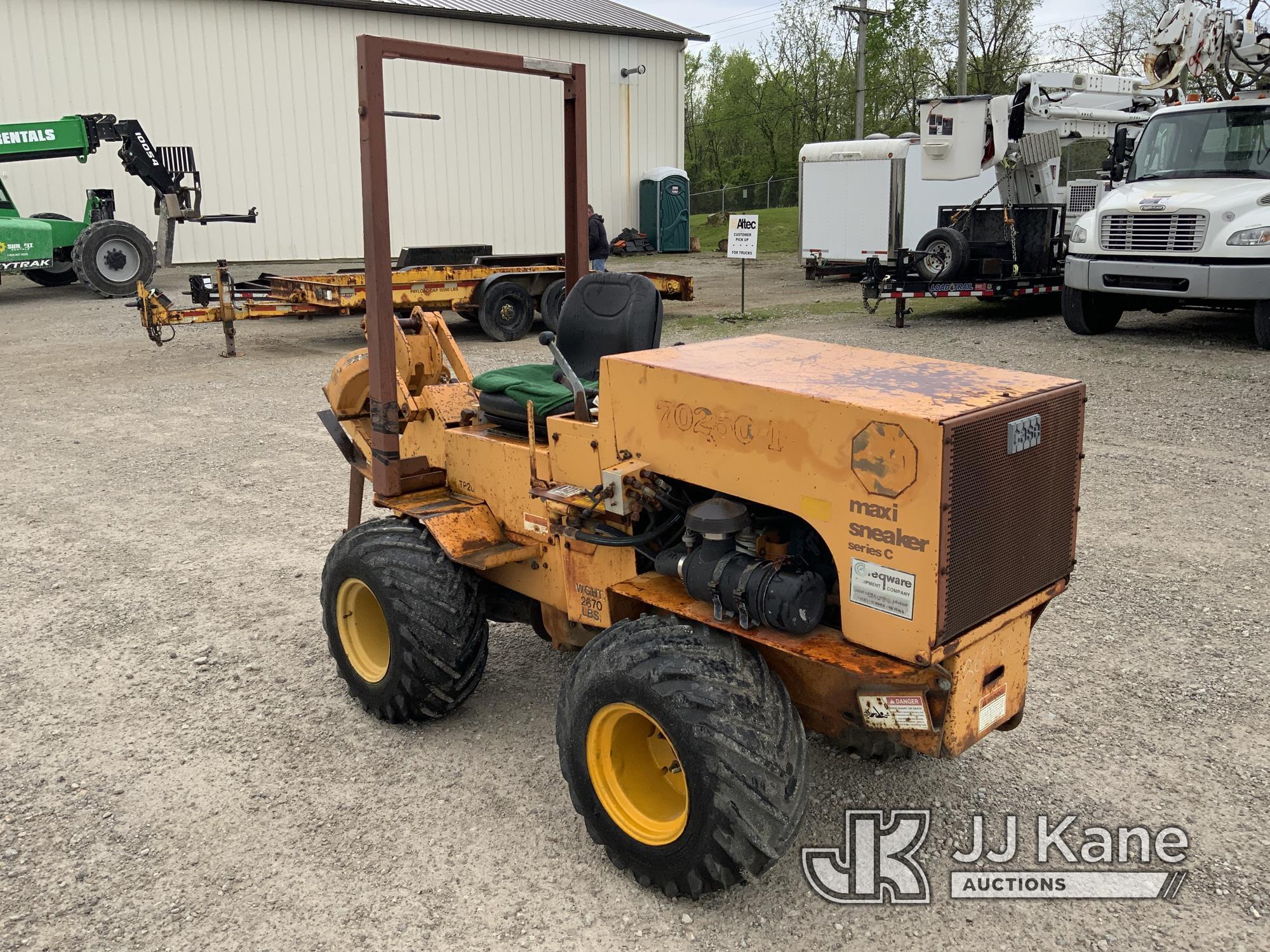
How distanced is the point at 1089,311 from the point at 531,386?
10.1 meters

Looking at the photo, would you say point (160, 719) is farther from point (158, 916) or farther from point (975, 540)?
point (975, 540)

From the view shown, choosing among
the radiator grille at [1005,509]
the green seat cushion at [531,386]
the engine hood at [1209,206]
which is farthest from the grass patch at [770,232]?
the radiator grille at [1005,509]

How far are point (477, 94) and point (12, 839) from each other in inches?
902

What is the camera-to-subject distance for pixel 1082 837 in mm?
3363

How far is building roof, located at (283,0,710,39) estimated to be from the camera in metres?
23.4

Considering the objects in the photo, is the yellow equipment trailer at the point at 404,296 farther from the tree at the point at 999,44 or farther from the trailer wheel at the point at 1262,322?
the tree at the point at 999,44

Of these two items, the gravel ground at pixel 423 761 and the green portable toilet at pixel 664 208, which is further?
the green portable toilet at pixel 664 208

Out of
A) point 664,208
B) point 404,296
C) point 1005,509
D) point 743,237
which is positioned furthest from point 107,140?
point 1005,509

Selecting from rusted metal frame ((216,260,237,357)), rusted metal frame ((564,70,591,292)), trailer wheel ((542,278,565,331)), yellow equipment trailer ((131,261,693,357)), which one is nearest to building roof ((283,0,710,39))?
yellow equipment trailer ((131,261,693,357))

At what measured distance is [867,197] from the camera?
62.2ft

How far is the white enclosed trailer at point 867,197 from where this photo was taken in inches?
727

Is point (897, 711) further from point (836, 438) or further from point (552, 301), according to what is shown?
point (552, 301)

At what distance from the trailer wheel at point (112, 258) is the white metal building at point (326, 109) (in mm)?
4506

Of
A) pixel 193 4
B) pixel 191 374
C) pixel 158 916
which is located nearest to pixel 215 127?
pixel 193 4
